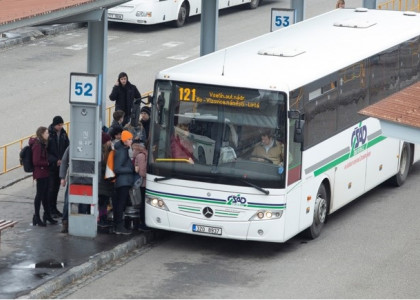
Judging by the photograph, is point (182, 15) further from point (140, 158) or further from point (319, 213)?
point (140, 158)

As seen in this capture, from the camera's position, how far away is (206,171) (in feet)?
56.0

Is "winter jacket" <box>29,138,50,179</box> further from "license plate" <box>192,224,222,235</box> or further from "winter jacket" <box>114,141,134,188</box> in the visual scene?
"license plate" <box>192,224,222,235</box>

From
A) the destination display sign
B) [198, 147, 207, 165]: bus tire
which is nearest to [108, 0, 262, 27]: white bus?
the destination display sign

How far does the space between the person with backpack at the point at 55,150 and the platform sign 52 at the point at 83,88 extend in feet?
2.93

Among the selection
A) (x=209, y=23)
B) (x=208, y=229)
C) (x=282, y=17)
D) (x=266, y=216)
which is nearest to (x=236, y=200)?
(x=266, y=216)

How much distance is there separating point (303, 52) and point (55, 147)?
13.7 feet

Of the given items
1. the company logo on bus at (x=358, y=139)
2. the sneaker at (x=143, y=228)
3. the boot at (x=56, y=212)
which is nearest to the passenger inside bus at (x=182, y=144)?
the sneaker at (x=143, y=228)

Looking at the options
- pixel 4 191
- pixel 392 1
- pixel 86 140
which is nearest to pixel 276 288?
pixel 86 140

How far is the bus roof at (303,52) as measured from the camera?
17.3 metres

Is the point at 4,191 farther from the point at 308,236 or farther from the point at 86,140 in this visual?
the point at 308,236

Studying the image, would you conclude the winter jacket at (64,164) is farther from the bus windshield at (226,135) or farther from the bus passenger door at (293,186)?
the bus passenger door at (293,186)

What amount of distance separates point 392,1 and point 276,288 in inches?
1087

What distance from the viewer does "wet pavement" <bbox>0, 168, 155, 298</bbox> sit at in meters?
15.1

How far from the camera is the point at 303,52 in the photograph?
19016 millimetres
